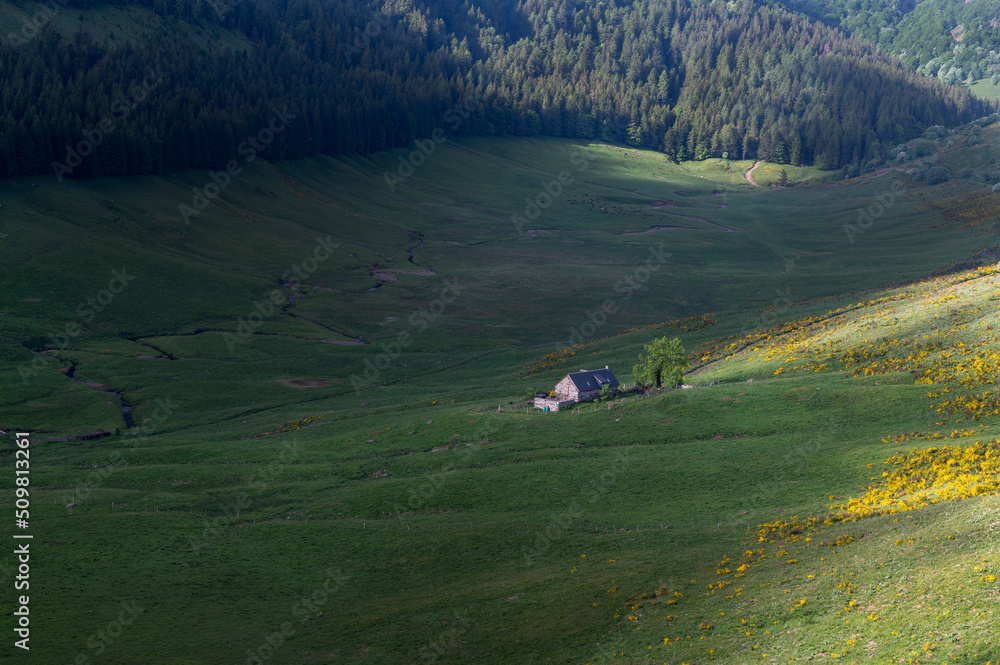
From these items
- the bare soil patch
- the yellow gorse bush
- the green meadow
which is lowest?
the bare soil patch

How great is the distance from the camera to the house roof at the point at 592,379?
77812 millimetres

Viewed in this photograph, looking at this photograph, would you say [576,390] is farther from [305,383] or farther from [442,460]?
[305,383]

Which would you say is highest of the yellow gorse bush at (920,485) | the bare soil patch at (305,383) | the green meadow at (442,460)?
the yellow gorse bush at (920,485)

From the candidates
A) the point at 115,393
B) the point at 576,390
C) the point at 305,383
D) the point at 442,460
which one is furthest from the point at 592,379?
the point at 115,393

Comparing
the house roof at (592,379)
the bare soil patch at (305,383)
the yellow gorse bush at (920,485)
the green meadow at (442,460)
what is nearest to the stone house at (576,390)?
the house roof at (592,379)

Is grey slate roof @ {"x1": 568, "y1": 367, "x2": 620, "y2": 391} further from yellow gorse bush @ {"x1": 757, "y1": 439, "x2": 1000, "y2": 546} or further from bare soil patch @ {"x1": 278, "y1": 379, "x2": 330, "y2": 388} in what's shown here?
bare soil patch @ {"x1": 278, "y1": 379, "x2": 330, "y2": 388}

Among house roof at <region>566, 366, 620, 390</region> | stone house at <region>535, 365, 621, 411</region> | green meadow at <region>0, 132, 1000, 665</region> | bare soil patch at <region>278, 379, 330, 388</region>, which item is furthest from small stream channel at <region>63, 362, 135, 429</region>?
house roof at <region>566, 366, 620, 390</region>

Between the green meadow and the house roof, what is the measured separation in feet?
17.7

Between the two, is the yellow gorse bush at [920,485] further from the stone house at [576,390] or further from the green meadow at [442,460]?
the stone house at [576,390]

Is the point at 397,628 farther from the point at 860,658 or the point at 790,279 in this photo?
the point at 790,279

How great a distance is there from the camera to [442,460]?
217ft

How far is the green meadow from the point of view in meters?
36.0

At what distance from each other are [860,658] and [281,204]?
167 m

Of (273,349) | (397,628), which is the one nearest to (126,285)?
(273,349)
